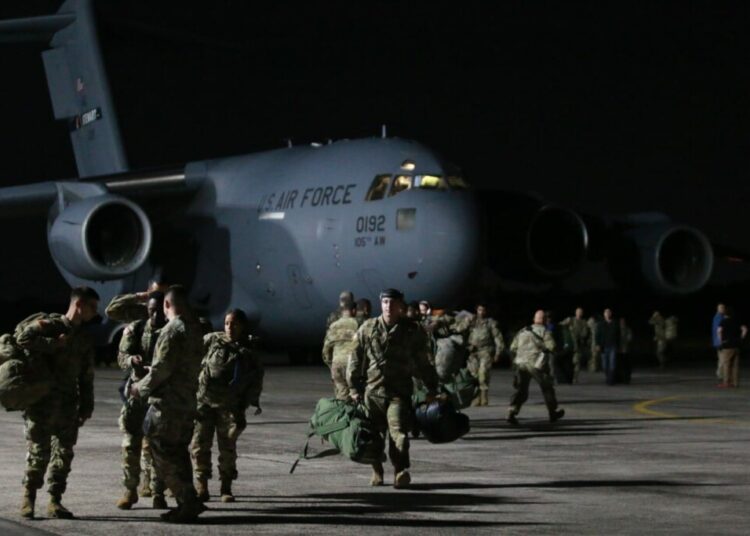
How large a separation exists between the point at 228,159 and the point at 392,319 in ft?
65.0

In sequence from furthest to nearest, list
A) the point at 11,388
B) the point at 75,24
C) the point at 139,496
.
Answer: the point at 75,24, the point at 139,496, the point at 11,388

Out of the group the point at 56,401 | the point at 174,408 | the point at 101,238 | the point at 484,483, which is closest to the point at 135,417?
the point at 56,401

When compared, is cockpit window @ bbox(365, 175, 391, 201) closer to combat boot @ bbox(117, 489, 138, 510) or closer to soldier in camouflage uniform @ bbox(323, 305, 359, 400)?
soldier in camouflage uniform @ bbox(323, 305, 359, 400)

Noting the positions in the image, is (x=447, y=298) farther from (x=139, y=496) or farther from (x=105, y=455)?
(x=139, y=496)

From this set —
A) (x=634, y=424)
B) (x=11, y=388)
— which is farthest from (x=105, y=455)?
(x=634, y=424)

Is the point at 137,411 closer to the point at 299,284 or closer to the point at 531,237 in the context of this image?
the point at 299,284

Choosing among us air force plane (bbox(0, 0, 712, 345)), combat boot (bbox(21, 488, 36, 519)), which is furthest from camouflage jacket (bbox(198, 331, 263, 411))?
us air force plane (bbox(0, 0, 712, 345))

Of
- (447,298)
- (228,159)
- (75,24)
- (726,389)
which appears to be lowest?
(726,389)

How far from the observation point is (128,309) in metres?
10.7

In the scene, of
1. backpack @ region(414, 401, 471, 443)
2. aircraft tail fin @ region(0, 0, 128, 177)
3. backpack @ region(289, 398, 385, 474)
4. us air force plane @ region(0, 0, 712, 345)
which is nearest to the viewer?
backpack @ region(289, 398, 385, 474)

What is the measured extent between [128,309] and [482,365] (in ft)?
33.7

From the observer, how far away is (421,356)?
11688 millimetres

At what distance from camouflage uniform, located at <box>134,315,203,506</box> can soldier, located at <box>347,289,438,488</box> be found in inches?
86.9

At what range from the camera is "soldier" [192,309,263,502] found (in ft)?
35.0
